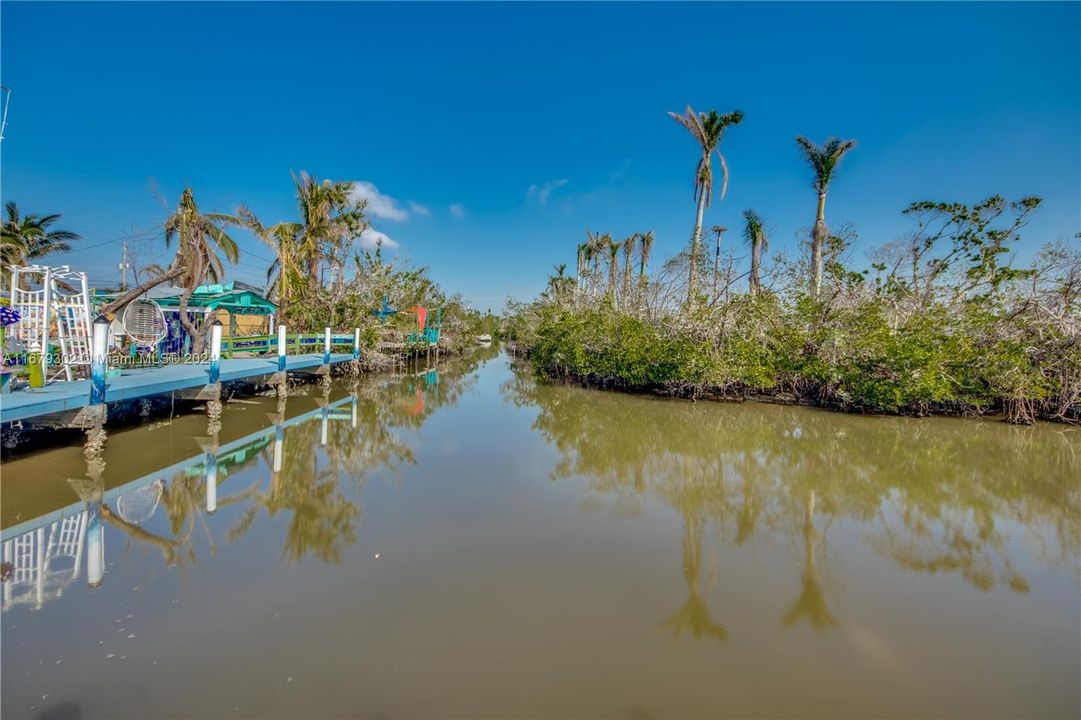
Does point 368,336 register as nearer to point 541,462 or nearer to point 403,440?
point 403,440

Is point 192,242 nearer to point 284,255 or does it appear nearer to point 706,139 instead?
point 284,255

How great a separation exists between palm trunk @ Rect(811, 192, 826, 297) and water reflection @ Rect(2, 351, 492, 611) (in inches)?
536

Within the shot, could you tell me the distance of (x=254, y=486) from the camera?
6387 millimetres

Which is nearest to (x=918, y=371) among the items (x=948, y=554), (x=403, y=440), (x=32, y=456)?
(x=948, y=554)

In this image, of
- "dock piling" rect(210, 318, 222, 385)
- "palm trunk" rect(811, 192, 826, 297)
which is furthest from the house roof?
"palm trunk" rect(811, 192, 826, 297)

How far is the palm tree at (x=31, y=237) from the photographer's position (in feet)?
72.1

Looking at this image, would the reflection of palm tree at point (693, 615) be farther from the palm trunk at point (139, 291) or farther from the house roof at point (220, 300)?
the house roof at point (220, 300)

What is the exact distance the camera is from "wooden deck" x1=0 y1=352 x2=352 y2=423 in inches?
246

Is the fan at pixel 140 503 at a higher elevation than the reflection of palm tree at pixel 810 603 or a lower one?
lower

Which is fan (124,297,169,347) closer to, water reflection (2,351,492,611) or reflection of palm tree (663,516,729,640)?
water reflection (2,351,492,611)

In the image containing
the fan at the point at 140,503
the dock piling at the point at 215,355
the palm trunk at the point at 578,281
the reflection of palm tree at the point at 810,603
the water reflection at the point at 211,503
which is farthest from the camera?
the palm trunk at the point at 578,281

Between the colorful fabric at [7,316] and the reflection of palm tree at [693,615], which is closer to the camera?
the reflection of palm tree at [693,615]

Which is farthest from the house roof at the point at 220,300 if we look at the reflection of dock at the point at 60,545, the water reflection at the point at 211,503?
the reflection of dock at the point at 60,545

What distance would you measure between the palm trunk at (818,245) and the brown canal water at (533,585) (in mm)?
8470
